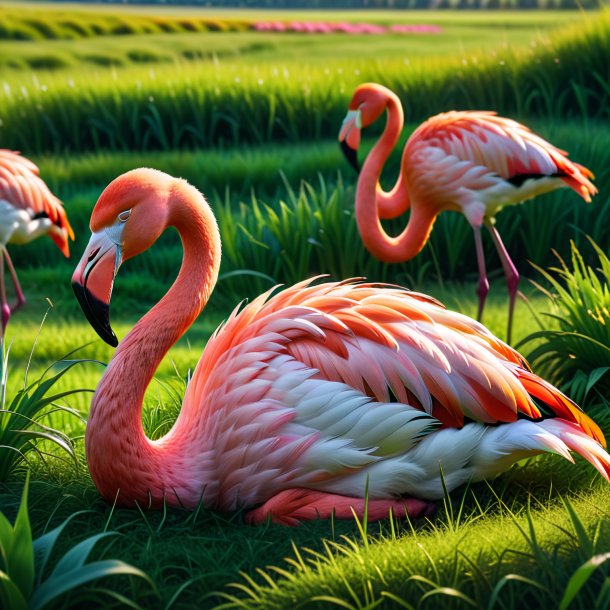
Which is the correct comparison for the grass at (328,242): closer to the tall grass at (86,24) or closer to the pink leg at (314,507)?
the pink leg at (314,507)

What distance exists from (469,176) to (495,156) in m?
0.17

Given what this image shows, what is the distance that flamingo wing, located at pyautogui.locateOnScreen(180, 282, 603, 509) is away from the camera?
3.12m

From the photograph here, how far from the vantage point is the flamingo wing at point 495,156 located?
17.5 ft

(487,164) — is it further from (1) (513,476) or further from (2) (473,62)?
(2) (473,62)

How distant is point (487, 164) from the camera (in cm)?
536

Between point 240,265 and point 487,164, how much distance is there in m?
1.69

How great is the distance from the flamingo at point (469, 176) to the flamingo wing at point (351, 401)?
2012 millimetres

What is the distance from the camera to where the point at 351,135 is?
6.00m

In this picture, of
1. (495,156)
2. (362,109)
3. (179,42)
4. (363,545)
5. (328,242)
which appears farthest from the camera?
(179,42)

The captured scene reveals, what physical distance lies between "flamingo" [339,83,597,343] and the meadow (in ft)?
1.47

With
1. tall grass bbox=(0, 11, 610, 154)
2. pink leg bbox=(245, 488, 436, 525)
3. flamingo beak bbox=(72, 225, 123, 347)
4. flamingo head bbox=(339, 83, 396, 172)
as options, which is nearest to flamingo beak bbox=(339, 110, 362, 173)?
flamingo head bbox=(339, 83, 396, 172)

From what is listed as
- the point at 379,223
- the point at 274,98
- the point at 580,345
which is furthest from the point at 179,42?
the point at 580,345

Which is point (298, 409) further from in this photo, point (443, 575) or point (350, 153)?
point (350, 153)

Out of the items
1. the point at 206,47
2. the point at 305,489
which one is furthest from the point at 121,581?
the point at 206,47
